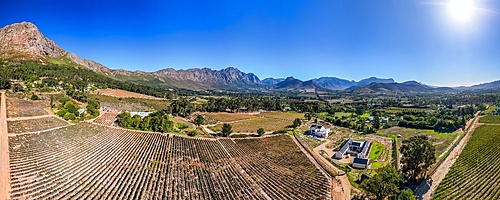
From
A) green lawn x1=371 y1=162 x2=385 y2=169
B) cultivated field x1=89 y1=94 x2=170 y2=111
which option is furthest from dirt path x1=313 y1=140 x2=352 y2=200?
cultivated field x1=89 y1=94 x2=170 y2=111

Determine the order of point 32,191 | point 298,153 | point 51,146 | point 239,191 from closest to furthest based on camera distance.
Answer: point 32,191 → point 239,191 → point 51,146 → point 298,153

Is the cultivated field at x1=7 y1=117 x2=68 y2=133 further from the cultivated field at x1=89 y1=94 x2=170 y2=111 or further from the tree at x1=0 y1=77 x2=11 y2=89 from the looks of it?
the tree at x1=0 y1=77 x2=11 y2=89

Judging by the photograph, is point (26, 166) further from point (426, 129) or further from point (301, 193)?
point (426, 129)

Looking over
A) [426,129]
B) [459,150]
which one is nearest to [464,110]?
[426,129]

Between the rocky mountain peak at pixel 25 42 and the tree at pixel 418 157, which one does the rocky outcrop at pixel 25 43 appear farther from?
the tree at pixel 418 157

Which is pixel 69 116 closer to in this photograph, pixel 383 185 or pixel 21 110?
pixel 21 110

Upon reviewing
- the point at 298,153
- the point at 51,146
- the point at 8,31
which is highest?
the point at 8,31
